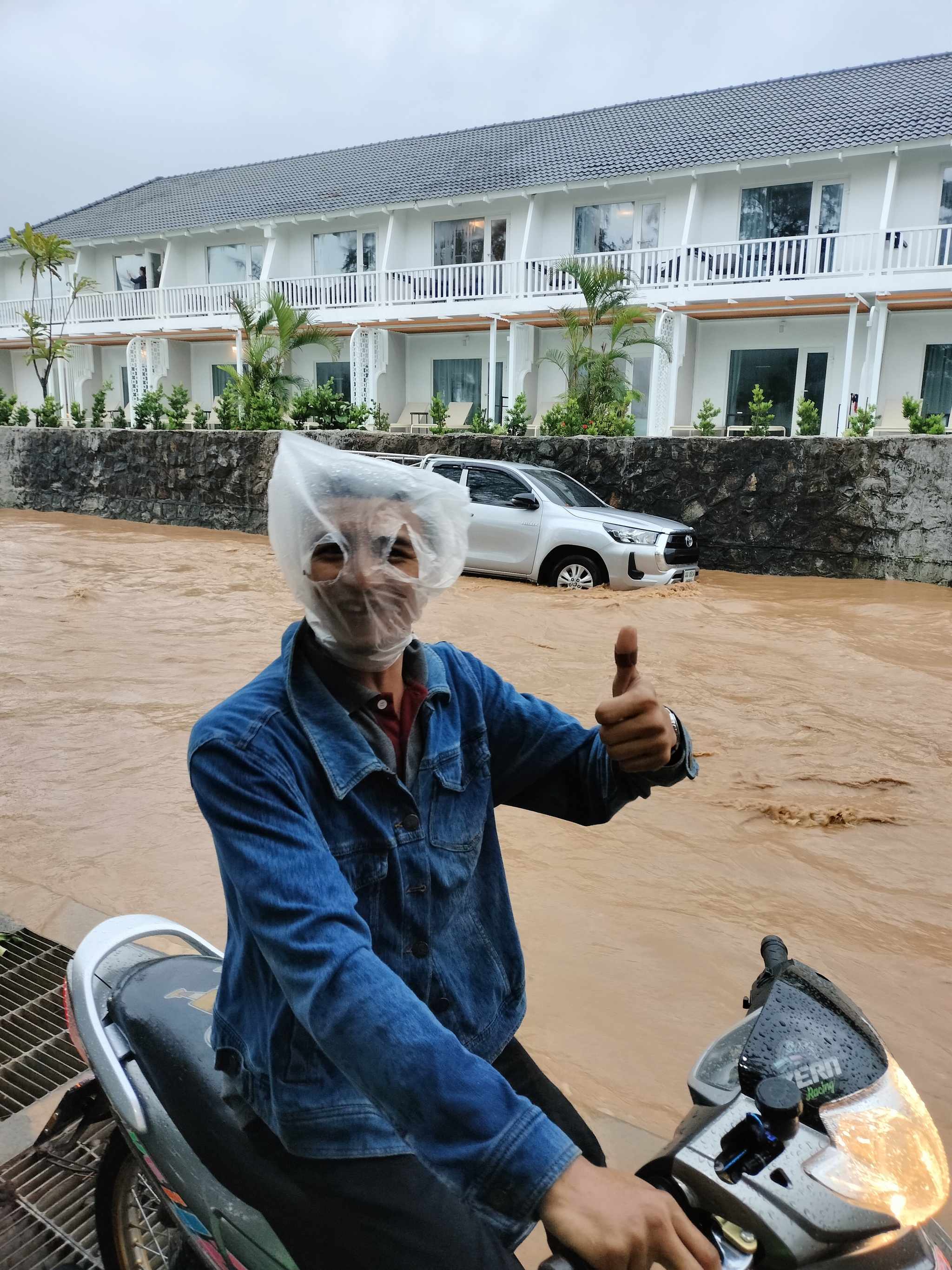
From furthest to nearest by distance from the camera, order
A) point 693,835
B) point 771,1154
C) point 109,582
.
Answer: point 109,582 → point 693,835 → point 771,1154

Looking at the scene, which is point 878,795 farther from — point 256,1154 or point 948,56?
point 948,56

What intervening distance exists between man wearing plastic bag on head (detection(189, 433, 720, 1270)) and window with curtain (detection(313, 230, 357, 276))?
24.7 metres

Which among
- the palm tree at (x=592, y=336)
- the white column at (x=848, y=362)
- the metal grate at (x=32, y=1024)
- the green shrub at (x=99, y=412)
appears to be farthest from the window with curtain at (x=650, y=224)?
the metal grate at (x=32, y=1024)

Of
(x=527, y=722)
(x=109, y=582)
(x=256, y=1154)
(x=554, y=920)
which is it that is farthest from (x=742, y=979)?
(x=109, y=582)

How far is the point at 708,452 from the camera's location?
1218 centimetres

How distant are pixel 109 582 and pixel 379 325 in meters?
13.2

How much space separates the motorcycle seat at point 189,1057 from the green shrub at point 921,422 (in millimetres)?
11819

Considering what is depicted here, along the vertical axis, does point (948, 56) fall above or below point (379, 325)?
above

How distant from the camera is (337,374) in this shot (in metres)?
25.0

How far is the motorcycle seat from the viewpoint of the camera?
151cm

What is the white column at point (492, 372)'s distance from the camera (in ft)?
66.3

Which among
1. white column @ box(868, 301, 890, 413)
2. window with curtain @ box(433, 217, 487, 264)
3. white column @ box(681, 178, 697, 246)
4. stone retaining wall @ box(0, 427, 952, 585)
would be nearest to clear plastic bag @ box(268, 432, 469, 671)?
stone retaining wall @ box(0, 427, 952, 585)

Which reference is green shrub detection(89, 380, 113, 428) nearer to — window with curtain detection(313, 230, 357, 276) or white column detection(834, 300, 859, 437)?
window with curtain detection(313, 230, 357, 276)

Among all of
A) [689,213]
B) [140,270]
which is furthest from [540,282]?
[140,270]
